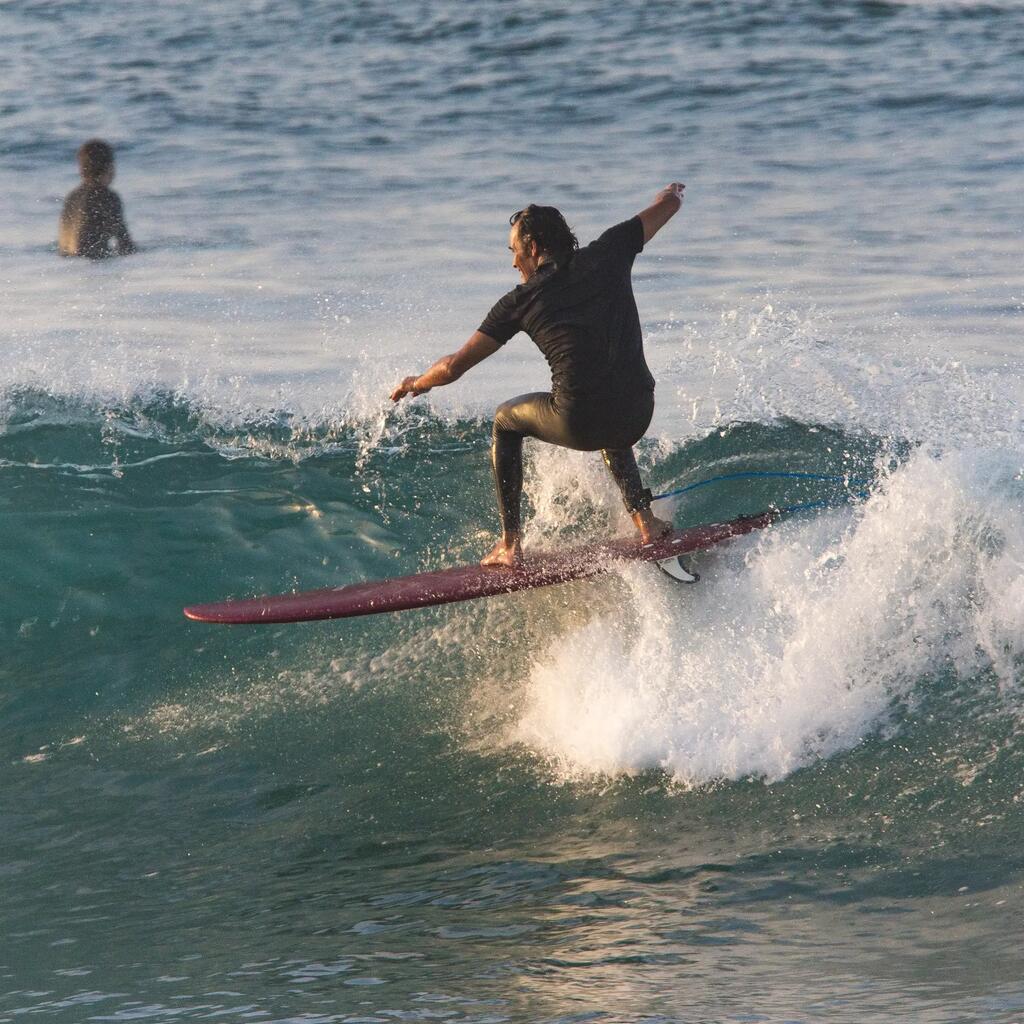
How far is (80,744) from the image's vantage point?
6.61 meters

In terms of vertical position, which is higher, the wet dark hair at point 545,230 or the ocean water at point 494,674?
the wet dark hair at point 545,230

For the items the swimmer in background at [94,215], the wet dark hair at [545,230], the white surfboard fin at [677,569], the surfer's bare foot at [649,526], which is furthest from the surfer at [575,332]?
the swimmer in background at [94,215]

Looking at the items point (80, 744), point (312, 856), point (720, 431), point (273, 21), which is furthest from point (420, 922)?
point (273, 21)

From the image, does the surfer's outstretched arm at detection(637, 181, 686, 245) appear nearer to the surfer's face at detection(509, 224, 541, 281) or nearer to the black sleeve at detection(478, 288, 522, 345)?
the surfer's face at detection(509, 224, 541, 281)

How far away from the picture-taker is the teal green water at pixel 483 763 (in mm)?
4262

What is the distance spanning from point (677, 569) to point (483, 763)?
1204mm

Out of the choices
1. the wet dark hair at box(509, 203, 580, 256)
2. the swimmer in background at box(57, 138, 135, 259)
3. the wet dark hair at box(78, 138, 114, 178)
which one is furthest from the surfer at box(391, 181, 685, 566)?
the wet dark hair at box(78, 138, 114, 178)

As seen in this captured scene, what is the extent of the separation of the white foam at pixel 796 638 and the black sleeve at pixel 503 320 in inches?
54.5

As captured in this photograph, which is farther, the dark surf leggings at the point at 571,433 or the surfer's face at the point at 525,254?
the dark surf leggings at the point at 571,433

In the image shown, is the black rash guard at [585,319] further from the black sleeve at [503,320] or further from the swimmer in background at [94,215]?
the swimmer in background at [94,215]

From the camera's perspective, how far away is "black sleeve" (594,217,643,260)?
5.60 m

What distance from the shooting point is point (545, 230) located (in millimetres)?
5438

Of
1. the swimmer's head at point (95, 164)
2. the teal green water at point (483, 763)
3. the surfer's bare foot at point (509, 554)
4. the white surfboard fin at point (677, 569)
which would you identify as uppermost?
Result: the swimmer's head at point (95, 164)

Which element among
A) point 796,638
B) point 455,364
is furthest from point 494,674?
point 455,364
